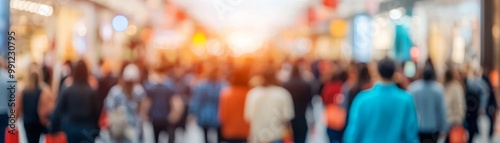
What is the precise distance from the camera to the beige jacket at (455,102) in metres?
7.56

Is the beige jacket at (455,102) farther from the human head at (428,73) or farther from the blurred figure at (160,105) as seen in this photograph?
the blurred figure at (160,105)

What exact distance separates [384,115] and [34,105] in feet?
8.04

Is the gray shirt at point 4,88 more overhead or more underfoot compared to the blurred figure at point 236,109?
more overhead

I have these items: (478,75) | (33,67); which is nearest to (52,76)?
(33,67)

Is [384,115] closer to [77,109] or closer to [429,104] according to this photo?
[429,104]

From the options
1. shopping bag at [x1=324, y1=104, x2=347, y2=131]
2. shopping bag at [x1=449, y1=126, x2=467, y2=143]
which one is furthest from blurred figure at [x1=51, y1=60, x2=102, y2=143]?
shopping bag at [x1=449, y1=126, x2=467, y2=143]

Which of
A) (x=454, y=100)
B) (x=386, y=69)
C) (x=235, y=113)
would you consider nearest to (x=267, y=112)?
(x=235, y=113)

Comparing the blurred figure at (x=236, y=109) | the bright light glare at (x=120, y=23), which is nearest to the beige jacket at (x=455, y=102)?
the blurred figure at (x=236, y=109)

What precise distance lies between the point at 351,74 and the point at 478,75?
1695 mm

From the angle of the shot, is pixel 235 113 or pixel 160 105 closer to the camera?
pixel 235 113

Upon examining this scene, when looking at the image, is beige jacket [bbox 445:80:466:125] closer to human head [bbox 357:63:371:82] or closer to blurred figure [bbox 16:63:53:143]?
human head [bbox 357:63:371:82]

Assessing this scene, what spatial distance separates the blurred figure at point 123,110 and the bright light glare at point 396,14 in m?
4.48

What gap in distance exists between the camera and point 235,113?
673 cm

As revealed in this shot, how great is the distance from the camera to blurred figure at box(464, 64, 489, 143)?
26.0 feet
